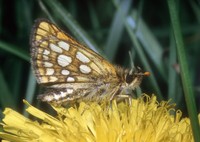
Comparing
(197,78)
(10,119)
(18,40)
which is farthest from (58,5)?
(197,78)

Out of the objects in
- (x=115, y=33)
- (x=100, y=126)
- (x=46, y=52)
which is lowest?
(x=100, y=126)

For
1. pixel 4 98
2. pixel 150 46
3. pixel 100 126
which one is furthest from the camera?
pixel 150 46

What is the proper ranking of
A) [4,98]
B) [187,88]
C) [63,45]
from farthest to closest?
1. [4,98]
2. [63,45]
3. [187,88]

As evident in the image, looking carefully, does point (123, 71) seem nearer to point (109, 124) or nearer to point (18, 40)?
point (109, 124)

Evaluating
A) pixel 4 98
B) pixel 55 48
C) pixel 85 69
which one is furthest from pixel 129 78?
pixel 4 98

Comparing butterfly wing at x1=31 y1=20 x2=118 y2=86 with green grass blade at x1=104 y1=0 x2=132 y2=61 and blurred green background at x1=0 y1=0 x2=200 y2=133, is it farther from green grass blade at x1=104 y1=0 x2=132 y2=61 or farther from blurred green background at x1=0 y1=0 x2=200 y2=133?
green grass blade at x1=104 y1=0 x2=132 y2=61

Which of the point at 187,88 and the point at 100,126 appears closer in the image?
the point at 187,88

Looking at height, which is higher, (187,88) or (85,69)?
(85,69)

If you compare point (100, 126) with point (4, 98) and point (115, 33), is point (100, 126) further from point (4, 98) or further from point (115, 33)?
point (115, 33)
